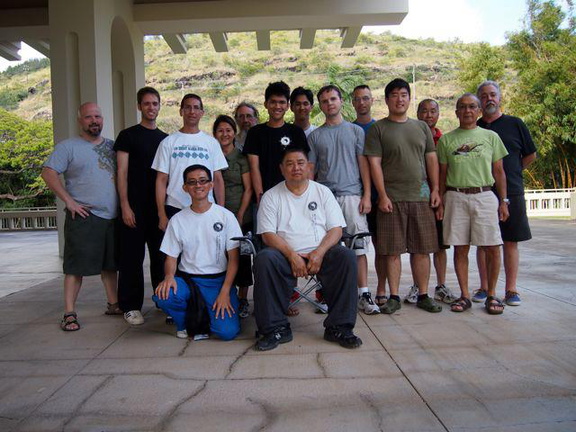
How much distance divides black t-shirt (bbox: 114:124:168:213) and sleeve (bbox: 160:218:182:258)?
1.82 ft

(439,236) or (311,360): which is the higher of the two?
(439,236)

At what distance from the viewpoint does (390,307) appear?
13.1ft

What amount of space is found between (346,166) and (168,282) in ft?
5.22

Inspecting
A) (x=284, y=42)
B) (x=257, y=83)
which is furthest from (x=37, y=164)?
(x=284, y=42)

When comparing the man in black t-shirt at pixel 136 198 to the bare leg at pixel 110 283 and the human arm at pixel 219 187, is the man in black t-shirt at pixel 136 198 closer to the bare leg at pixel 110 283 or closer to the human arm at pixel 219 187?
the bare leg at pixel 110 283

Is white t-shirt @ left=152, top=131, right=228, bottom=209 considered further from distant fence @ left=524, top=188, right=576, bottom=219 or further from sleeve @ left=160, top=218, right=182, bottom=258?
distant fence @ left=524, top=188, right=576, bottom=219

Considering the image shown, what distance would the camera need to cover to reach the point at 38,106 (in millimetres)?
50000

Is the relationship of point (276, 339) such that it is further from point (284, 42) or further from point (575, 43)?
point (284, 42)

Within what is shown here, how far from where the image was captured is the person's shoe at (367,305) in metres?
3.94

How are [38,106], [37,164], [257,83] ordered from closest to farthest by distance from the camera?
[37,164]
[38,106]
[257,83]

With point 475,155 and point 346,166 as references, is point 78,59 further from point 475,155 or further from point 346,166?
point 475,155

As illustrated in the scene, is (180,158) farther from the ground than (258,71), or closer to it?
closer to it

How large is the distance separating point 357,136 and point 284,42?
222 ft

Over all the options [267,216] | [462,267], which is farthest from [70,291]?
[462,267]
